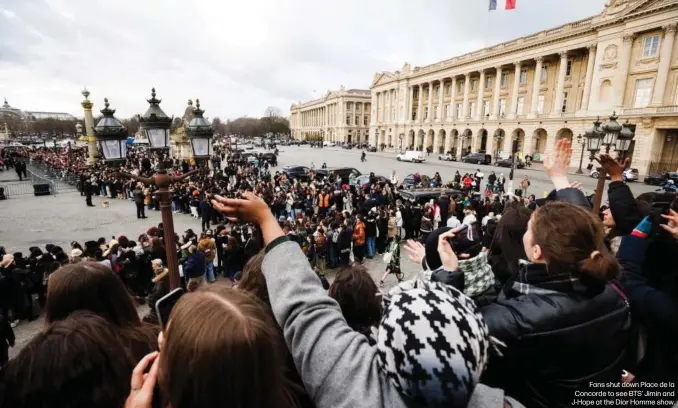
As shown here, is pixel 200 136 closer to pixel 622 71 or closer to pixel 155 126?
pixel 155 126

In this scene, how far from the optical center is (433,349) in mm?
950

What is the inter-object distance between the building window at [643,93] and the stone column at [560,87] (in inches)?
332

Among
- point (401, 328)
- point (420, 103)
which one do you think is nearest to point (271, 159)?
point (420, 103)

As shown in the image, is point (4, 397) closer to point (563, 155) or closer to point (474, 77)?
point (563, 155)

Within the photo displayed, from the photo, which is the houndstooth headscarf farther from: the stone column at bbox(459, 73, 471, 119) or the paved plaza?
the stone column at bbox(459, 73, 471, 119)

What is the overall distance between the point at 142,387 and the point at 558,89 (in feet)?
183

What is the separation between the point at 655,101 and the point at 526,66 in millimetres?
20441

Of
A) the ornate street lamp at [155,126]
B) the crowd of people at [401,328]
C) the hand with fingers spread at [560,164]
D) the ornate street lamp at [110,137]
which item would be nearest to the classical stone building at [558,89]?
the hand with fingers spread at [560,164]

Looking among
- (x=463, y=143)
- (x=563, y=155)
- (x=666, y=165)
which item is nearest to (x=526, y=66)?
(x=463, y=143)

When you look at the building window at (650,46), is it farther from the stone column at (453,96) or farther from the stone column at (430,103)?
the stone column at (430,103)

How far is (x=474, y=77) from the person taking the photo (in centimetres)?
5962

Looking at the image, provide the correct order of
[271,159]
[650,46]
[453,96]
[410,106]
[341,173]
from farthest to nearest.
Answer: [410,106] < [453,96] < [271,159] < [650,46] < [341,173]

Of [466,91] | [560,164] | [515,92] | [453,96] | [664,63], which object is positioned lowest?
[560,164]

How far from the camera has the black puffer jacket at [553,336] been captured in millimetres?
1603
